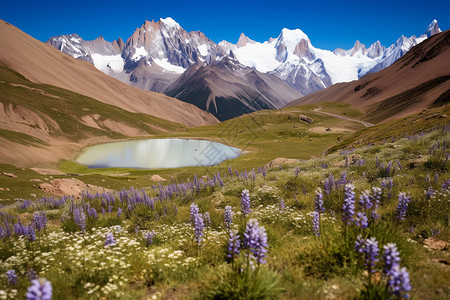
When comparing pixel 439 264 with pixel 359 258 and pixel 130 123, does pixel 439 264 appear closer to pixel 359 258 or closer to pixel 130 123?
pixel 359 258

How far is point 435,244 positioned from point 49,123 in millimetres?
139817

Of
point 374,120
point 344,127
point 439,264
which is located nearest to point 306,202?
point 439,264

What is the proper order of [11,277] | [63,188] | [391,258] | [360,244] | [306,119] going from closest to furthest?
[391,258]
[360,244]
[11,277]
[63,188]
[306,119]

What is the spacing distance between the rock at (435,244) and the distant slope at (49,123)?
7061 cm

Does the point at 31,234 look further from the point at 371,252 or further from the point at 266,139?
the point at 266,139

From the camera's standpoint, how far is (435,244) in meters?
6.39

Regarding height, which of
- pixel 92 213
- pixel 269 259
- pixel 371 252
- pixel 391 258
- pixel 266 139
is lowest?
pixel 269 259

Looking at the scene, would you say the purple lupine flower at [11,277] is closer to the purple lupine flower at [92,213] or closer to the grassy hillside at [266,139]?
the purple lupine flower at [92,213]

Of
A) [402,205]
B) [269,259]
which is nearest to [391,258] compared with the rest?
[402,205]

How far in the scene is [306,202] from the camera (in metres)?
11.1

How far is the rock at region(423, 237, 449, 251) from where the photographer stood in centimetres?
623

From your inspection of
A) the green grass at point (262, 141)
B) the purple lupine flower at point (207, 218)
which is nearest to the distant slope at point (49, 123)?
the green grass at point (262, 141)

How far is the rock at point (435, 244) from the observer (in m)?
6.23

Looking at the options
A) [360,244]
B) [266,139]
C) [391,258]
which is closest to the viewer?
[391,258]
